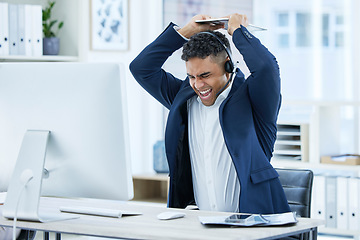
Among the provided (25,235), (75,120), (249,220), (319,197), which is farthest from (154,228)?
(319,197)

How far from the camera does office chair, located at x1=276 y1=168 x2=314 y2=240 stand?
2492 millimetres

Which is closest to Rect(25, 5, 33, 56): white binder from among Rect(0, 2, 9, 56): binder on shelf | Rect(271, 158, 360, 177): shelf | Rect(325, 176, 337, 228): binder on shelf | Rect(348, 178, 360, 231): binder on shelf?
Rect(0, 2, 9, 56): binder on shelf

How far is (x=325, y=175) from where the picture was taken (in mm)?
3816

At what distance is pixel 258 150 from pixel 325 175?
167 cm

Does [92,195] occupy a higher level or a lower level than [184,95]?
lower

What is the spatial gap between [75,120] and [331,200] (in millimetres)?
2351

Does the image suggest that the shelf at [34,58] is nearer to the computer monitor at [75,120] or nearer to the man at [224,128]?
the man at [224,128]

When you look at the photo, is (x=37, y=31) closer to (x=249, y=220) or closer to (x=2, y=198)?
(x=2, y=198)

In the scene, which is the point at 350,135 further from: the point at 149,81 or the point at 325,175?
the point at 149,81

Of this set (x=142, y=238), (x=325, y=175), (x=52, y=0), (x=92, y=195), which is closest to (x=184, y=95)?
(x=92, y=195)

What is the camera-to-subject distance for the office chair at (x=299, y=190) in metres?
2.49

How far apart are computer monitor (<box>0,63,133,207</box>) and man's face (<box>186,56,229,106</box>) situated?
523mm

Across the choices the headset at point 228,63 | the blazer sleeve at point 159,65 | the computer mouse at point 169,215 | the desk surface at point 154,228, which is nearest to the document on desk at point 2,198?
the desk surface at point 154,228

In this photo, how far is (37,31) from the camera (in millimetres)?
3854
